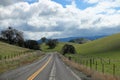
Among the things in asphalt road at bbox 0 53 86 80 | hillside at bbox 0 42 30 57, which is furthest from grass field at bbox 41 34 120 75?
hillside at bbox 0 42 30 57

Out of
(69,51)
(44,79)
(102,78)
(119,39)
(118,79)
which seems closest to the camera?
(118,79)

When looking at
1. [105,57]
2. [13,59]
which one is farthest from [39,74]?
[105,57]

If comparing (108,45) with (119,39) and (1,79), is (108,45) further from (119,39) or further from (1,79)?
(1,79)

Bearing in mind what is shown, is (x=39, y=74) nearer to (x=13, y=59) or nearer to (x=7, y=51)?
(x=13, y=59)

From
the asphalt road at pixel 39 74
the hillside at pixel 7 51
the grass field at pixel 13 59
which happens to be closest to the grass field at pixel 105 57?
the asphalt road at pixel 39 74

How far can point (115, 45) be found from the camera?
148 metres

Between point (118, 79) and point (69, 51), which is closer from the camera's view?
point (118, 79)

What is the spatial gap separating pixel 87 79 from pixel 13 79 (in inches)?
225

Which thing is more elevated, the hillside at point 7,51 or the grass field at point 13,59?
the hillside at point 7,51

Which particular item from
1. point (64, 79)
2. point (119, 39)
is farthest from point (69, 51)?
point (64, 79)

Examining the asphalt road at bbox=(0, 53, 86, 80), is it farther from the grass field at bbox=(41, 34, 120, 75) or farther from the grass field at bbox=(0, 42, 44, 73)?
the grass field at bbox=(41, 34, 120, 75)

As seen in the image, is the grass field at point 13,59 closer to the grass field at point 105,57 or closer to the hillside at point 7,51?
the hillside at point 7,51

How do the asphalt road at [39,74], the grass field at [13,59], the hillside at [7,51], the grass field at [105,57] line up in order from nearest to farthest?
the asphalt road at [39,74] < the grass field at [13,59] < the grass field at [105,57] < the hillside at [7,51]

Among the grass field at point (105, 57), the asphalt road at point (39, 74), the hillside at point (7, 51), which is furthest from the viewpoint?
the hillside at point (7, 51)
